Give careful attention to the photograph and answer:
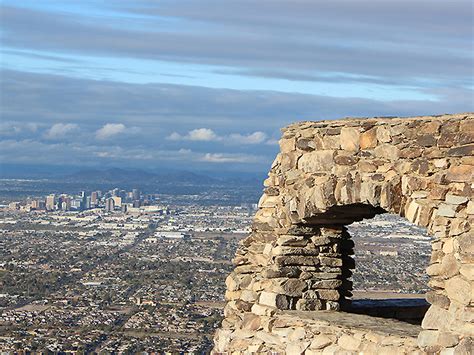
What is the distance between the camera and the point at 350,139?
9.88m

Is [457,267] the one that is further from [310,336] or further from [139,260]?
[139,260]

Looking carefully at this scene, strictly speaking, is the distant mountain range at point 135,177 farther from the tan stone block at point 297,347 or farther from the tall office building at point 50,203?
the tan stone block at point 297,347

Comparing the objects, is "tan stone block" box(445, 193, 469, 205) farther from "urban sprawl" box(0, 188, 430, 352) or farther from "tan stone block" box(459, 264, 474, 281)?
"urban sprawl" box(0, 188, 430, 352)

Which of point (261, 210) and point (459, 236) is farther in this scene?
point (261, 210)

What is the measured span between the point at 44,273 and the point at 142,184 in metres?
111

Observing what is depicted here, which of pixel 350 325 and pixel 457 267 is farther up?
pixel 457 267

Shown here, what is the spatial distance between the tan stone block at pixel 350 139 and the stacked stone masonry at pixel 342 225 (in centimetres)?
1

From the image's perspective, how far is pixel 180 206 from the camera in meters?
126

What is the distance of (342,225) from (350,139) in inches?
51.7

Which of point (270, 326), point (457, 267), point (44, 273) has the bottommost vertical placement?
point (44, 273)

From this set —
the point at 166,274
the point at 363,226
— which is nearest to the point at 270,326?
the point at 166,274

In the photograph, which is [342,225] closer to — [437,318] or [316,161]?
[316,161]

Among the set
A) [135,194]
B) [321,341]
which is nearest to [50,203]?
[135,194]

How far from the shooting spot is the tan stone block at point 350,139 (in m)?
9.81
